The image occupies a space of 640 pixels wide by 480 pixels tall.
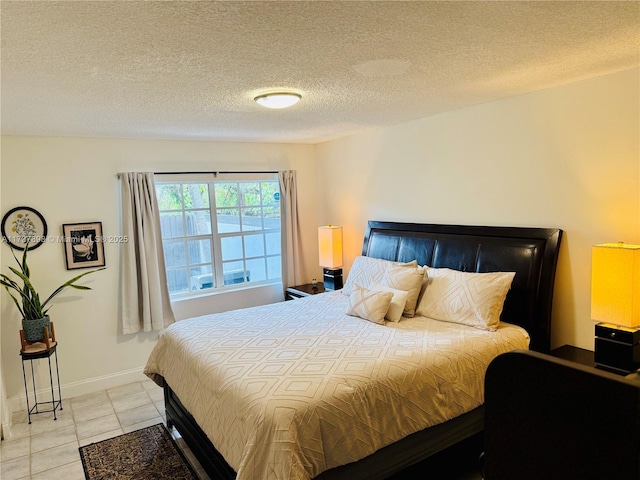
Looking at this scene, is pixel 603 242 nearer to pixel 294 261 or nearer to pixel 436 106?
pixel 436 106

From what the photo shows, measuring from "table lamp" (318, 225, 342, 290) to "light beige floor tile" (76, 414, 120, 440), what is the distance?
2.40m

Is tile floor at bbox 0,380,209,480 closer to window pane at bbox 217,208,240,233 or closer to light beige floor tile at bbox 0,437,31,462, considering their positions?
light beige floor tile at bbox 0,437,31,462

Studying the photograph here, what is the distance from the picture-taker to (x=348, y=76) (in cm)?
228

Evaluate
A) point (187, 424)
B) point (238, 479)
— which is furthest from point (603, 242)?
point (187, 424)

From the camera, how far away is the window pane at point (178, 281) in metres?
4.51

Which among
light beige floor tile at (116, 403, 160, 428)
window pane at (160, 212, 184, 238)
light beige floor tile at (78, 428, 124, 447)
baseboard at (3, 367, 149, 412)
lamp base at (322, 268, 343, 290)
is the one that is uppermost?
window pane at (160, 212, 184, 238)

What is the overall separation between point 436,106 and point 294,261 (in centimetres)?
255

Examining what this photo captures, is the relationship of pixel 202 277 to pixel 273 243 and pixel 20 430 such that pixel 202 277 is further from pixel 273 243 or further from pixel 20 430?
pixel 20 430

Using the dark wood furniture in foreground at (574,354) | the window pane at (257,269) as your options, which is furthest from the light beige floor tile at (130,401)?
the dark wood furniture in foreground at (574,354)

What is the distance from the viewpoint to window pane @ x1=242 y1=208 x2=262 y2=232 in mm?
4926

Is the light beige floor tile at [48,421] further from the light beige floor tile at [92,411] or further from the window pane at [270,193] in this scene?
the window pane at [270,193]

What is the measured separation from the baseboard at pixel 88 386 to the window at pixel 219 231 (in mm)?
893

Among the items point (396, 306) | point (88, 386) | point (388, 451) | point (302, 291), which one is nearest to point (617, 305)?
point (396, 306)

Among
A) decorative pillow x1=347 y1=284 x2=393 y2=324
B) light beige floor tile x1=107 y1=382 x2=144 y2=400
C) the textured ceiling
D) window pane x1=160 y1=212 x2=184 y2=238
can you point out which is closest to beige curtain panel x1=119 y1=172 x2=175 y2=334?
window pane x1=160 y1=212 x2=184 y2=238
